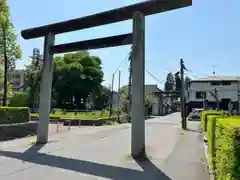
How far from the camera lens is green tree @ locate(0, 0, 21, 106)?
2121 centimetres

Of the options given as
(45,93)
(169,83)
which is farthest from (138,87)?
(169,83)

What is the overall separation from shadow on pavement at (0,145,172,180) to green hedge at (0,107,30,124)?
5424 mm

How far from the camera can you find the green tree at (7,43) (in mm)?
21212

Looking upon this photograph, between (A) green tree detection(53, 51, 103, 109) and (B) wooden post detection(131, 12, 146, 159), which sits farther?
(A) green tree detection(53, 51, 103, 109)

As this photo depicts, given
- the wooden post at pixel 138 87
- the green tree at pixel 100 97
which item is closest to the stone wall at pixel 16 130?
the wooden post at pixel 138 87

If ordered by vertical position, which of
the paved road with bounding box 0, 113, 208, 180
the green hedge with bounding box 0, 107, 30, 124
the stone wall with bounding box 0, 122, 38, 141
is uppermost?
the green hedge with bounding box 0, 107, 30, 124

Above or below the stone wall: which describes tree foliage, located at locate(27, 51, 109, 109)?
above

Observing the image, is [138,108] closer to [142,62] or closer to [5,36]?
[142,62]

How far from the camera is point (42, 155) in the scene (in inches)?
381

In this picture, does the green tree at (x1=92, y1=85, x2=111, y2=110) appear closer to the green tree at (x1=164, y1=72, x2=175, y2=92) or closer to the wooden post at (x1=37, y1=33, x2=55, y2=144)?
the wooden post at (x1=37, y1=33, x2=55, y2=144)

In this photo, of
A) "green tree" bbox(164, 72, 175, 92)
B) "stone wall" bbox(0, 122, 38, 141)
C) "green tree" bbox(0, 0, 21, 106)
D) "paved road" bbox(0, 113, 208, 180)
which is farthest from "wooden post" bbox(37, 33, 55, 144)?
"green tree" bbox(164, 72, 175, 92)

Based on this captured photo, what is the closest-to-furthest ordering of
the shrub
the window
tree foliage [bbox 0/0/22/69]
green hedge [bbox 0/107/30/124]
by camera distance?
green hedge [bbox 0/107/30/124] < tree foliage [bbox 0/0/22/69] < the shrub < the window

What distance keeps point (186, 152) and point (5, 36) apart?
17.8m

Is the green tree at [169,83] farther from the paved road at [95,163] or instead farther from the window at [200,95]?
the paved road at [95,163]
